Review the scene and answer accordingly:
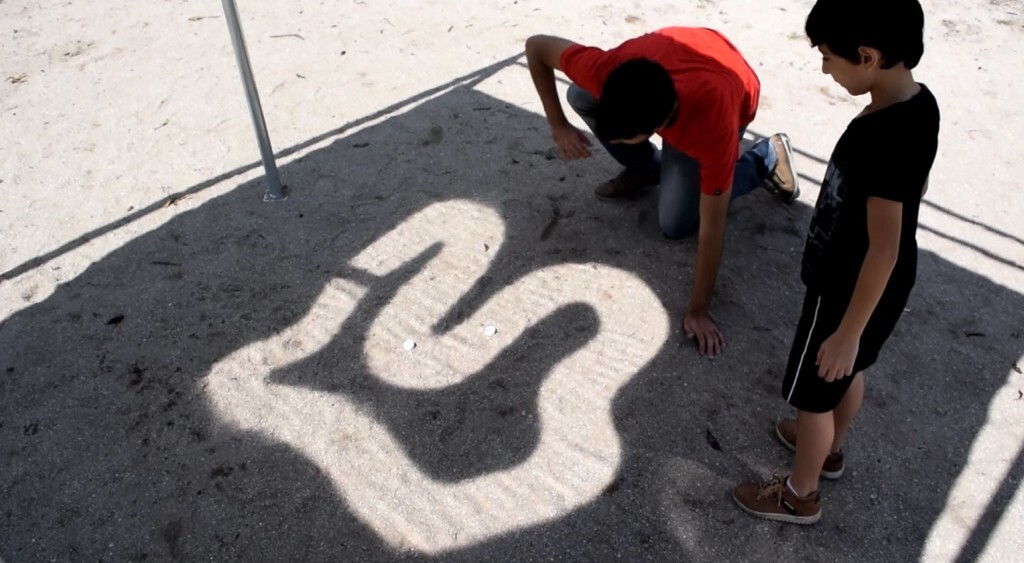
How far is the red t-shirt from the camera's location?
238cm

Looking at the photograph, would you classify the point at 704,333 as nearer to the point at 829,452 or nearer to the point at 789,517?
the point at 829,452

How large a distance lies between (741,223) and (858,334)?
173 centimetres

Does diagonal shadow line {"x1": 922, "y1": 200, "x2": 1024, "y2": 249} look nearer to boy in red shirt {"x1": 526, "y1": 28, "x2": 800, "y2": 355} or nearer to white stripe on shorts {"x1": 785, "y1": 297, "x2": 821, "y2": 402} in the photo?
boy in red shirt {"x1": 526, "y1": 28, "x2": 800, "y2": 355}

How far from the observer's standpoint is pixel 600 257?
3072mm

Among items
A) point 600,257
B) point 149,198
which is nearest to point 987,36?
point 600,257

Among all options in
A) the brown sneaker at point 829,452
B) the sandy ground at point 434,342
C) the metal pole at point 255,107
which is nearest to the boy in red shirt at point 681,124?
the sandy ground at point 434,342

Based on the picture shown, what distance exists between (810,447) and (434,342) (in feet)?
4.40

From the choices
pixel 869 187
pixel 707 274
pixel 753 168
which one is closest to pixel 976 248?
pixel 753 168

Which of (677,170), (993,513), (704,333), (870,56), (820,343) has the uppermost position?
(870,56)

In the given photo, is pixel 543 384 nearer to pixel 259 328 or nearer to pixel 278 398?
pixel 278 398

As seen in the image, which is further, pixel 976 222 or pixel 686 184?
pixel 976 222

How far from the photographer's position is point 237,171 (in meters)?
3.68

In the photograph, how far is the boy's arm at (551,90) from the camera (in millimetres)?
2840

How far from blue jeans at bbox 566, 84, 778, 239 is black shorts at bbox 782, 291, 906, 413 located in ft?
4.09
